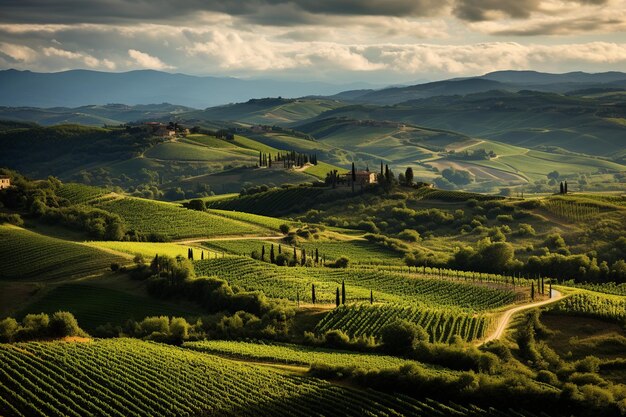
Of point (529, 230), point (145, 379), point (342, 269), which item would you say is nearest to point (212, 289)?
point (342, 269)

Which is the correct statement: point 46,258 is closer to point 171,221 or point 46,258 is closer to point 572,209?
point 171,221

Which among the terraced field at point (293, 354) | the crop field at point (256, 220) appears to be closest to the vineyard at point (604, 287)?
the terraced field at point (293, 354)

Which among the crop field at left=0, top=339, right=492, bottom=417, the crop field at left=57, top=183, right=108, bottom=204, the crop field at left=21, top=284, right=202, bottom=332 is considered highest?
the crop field at left=57, top=183, right=108, bottom=204

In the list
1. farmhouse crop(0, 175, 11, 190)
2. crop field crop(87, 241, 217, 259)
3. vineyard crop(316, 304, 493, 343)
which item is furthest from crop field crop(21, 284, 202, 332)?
farmhouse crop(0, 175, 11, 190)

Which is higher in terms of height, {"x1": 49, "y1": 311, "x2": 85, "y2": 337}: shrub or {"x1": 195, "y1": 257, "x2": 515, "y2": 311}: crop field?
{"x1": 49, "y1": 311, "x2": 85, "y2": 337}: shrub

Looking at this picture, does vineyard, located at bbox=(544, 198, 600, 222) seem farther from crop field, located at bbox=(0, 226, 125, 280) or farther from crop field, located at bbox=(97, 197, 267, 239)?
crop field, located at bbox=(0, 226, 125, 280)

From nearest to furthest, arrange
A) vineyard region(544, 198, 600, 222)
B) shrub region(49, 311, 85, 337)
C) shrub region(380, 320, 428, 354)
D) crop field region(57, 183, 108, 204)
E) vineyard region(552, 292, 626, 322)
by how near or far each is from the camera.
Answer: shrub region(380, 320, 428, 354) < shrub region(49, 311, 85, 337) < vineyard region(552, 292, 626, 322) < vineyard region(544, 198, 600, 222) < crop field region(57, 183, 108, 204)
